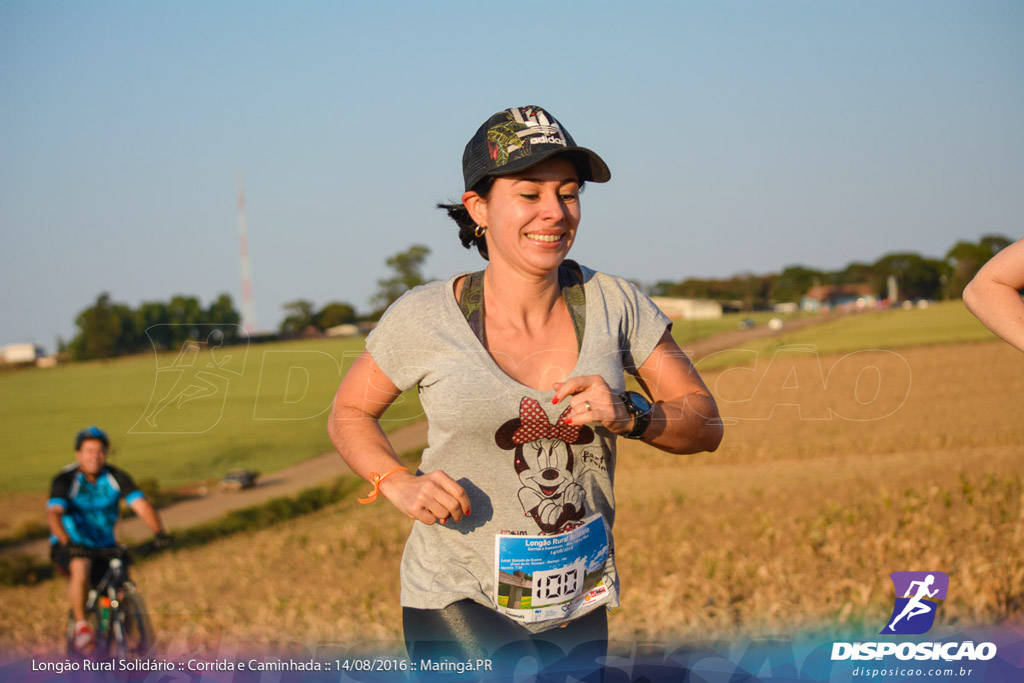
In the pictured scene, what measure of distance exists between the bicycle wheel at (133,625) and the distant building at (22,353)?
11269cm

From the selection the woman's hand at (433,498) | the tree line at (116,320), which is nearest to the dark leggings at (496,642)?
the woman's hand at (433,498)

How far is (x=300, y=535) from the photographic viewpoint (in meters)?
16.5

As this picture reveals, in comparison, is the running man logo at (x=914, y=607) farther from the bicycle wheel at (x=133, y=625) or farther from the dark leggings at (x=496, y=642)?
the bicycle wheel at (x=133, y=625)

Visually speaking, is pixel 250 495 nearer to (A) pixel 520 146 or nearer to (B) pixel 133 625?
(B) pixel 133 625

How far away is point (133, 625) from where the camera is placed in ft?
24.2

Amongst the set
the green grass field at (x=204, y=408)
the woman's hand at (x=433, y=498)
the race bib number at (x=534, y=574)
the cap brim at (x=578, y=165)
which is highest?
the cap brim at (x=578, y=165)

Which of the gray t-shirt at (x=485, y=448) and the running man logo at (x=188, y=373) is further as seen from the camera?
the running man logo at (x=188, y=373)

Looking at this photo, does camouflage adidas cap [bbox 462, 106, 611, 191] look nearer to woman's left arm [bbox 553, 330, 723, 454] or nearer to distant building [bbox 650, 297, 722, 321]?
woman's left arm [bbox 553, 330, 723, 454]

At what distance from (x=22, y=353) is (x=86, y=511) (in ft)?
381

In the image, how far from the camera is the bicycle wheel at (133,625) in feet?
23.8

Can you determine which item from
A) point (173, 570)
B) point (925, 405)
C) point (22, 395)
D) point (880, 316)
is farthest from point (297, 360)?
point (22, 395)

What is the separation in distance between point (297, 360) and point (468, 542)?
2.44m

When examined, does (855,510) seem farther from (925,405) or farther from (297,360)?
(925,405)

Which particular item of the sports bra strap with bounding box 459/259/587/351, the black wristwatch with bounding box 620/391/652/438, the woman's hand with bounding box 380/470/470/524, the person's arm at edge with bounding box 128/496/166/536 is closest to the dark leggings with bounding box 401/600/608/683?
the woman's hand with bounding box 380/470/470/524
